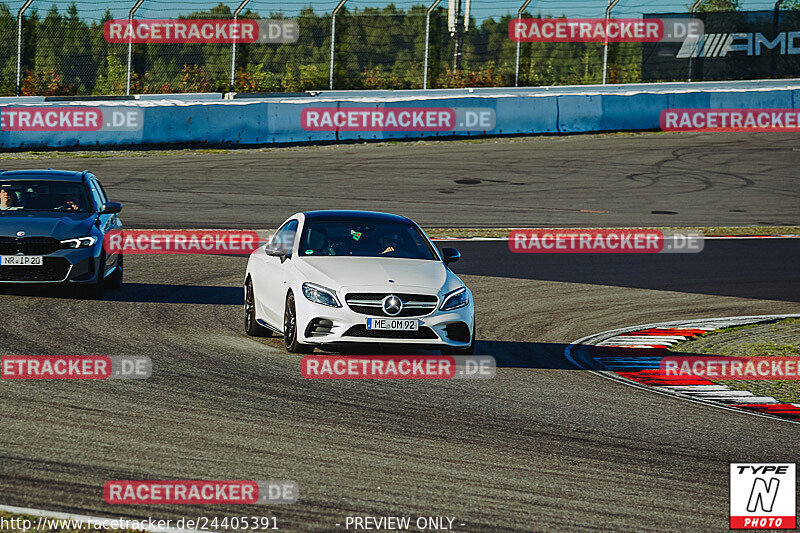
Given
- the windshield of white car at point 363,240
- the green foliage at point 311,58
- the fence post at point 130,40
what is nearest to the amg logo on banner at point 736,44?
the green foliage at point 311,58

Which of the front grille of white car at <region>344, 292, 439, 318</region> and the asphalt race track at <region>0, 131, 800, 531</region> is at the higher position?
the front grille of white car at <region>344, 292, 439, 318</region>

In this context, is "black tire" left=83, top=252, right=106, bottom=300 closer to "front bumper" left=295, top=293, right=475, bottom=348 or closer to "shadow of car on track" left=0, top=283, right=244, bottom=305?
"shadow of car on track" left=0, top=283, right=244, bottom=305

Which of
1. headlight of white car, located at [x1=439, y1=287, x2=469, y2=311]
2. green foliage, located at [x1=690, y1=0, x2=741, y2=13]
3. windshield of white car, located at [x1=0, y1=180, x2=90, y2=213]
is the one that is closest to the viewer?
headlight of white car, located at [x1=439, y1=287, x2=469, y2=311]

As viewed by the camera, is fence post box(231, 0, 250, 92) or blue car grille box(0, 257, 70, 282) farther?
fence post box(231, 0, 250, 92)

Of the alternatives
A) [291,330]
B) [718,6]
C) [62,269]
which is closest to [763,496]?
[291,330]

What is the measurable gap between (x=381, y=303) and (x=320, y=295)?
1.93 feet

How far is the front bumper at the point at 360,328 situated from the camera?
1037 cm

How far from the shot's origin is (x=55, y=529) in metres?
5.58

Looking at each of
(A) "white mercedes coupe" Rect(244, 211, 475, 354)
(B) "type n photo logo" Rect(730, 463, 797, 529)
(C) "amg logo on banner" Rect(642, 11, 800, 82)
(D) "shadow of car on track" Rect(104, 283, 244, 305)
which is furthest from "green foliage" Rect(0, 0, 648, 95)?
(B) "type n photo logo" Rect(730, 463, 797, 529)

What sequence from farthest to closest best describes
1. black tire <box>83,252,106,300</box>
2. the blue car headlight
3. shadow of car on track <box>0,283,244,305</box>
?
1. shadow of car on track <box>0,283,244,305</box>
2. black tire <box>83,252,106,300</box>
3. the blue car headlight

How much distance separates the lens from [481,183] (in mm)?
26922

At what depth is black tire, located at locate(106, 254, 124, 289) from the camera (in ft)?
47.6

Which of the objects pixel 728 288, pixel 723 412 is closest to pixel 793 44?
pixel 728 288

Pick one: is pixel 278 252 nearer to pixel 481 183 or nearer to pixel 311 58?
pixel 481 183
